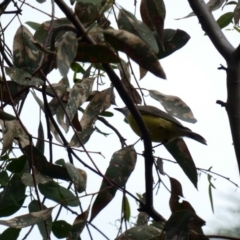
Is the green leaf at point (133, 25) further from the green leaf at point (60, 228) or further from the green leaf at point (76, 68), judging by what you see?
the green leaf at point (76, 68)

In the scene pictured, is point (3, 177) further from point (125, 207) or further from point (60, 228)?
Answer: point (125, 207)

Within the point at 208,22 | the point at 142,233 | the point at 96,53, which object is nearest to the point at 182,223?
the point at 142,233

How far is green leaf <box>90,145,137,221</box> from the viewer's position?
105 centimetres

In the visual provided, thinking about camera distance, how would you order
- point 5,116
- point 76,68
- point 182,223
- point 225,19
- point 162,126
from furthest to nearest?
point 162,126 < point 76,68 < point 225,19 < point 5,116 < point 182,223

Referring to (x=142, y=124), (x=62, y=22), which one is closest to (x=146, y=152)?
(x=142, y=124)

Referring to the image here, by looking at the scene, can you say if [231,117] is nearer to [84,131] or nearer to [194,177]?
[194,177]

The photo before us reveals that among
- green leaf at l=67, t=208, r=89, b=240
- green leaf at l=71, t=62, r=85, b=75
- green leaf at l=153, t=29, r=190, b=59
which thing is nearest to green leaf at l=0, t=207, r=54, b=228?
green leaf at l=67, t=208, r=89, b=240

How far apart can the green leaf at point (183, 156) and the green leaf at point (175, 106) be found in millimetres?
115

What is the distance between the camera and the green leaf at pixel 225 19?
1.55 meters

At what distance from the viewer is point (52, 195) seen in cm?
116

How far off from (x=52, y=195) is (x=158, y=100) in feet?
0.95

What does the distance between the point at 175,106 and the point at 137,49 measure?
0.40m

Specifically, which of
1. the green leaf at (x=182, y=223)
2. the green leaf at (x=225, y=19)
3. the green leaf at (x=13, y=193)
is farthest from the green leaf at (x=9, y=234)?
the green leaf at (x=225, y=19)

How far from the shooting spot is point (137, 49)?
2.46 ft
